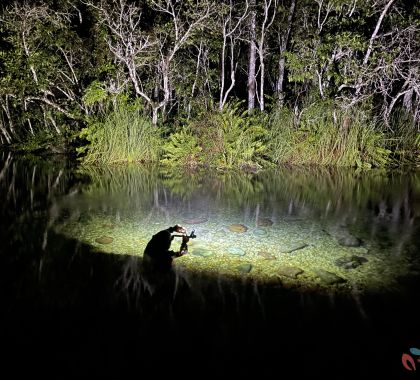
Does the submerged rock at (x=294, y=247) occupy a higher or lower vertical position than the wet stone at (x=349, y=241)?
lower

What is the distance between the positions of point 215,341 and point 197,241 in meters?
1.65

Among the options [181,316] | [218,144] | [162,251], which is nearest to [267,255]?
[162,251]

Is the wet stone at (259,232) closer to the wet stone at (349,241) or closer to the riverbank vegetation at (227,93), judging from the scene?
the wet stone at (349,241)

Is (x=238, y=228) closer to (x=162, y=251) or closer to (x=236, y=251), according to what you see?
(x=236, y=251)

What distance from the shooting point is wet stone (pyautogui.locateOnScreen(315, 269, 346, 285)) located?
3.06m

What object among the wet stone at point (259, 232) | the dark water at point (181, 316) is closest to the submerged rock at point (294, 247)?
the wet stone at point (259, 232)

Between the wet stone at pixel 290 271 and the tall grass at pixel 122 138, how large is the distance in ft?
19.9

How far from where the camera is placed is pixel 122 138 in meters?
8.65

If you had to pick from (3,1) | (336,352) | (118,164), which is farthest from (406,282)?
(3,1)

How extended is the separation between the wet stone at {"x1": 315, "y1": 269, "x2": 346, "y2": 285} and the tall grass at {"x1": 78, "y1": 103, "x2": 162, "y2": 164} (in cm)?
621

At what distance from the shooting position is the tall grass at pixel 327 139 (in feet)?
27.6

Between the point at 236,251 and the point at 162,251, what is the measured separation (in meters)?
0.73

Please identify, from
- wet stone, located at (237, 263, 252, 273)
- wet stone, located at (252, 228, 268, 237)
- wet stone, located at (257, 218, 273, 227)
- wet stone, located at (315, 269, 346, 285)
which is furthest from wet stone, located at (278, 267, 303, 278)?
wet stone, located at (257, 218, 273, 227)

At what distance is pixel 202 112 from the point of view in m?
8.60
